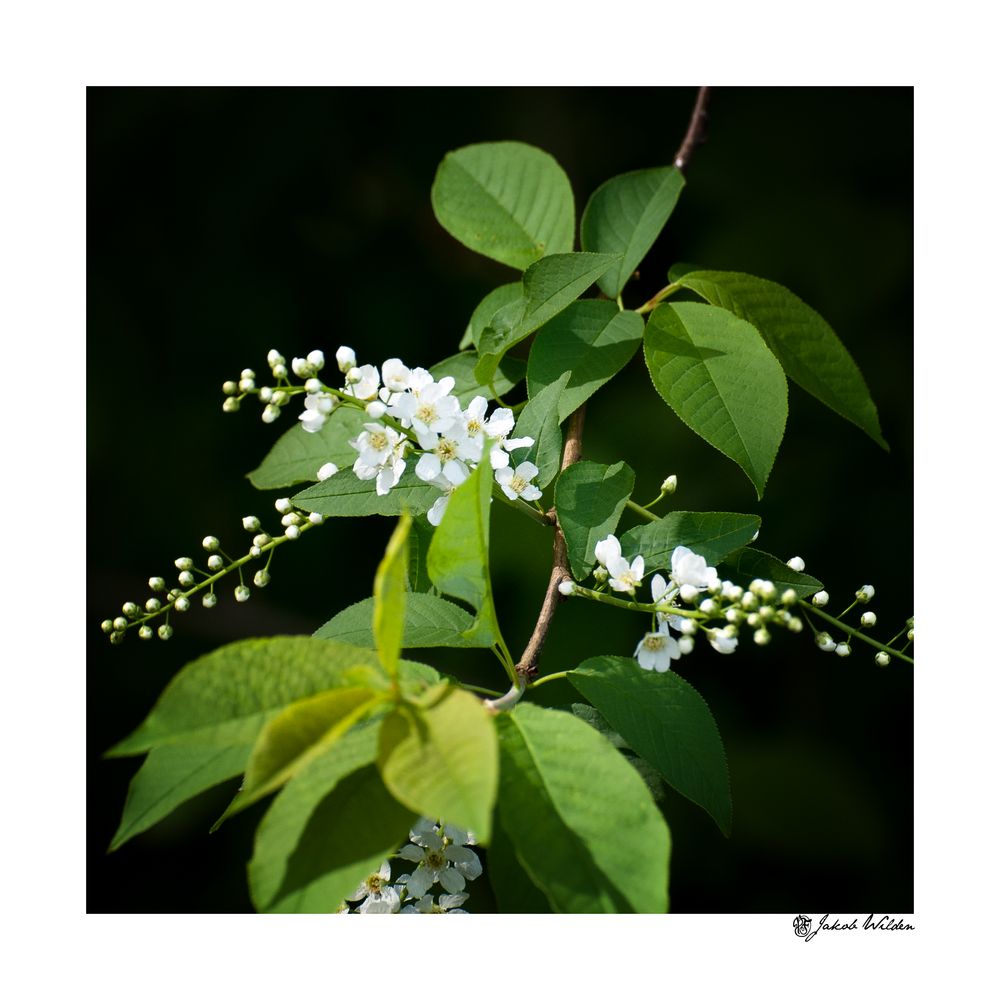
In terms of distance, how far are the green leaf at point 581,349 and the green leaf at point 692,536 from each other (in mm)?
237

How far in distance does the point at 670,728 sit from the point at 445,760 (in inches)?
15.1

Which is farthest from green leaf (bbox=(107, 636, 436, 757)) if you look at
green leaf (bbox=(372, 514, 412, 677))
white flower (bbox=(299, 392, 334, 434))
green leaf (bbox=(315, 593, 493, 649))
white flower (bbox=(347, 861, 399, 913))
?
white flower (bbox=(347, 861, 399, 913))

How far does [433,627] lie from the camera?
126 cm

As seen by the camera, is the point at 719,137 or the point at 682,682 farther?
the point at 719,137

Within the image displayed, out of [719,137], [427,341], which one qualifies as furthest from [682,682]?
[719,137]

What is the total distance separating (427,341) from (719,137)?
1020 millimetres

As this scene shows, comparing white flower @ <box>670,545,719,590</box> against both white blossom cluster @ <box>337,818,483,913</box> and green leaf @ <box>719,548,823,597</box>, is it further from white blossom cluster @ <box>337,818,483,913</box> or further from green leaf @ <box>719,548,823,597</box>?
white blossom cluster @ <box>337,818,483,913</box>

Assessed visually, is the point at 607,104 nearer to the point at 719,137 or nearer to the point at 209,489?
the point at 719,137

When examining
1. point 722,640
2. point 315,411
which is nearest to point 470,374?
point 315,411

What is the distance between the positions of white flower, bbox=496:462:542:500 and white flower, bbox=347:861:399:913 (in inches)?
23.0

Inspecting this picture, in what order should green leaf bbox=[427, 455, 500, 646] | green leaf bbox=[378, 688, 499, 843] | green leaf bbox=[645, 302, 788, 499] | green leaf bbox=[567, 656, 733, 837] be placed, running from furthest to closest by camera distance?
1. green leaf bbox=[645, 302, 788, 499]
2. green leaf bbox=[567, 656, 733, 837]
3. green leaf bbox=[427, 455, 500, 646]
4. green leaf bbox=[378, 688, 499, 843]

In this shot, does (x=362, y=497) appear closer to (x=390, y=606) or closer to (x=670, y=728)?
(x=390, y=606)

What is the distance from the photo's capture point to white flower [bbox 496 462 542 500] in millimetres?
1374

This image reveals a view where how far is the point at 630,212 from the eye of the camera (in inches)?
69.5
